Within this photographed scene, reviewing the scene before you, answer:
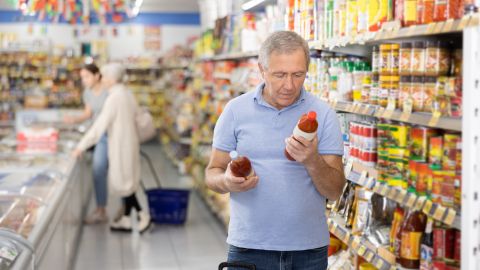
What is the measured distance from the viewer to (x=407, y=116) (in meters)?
2.85

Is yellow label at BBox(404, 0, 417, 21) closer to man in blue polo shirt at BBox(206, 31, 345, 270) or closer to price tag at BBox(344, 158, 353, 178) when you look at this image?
man in blue polo shirt at BBox(206, 31, 345, 270)

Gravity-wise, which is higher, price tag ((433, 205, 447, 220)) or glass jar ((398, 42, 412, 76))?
glass jar ((398, 42, 412, 76))

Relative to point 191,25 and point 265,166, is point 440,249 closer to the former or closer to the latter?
point 265,166

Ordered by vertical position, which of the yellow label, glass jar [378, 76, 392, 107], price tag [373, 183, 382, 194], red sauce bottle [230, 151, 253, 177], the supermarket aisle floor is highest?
the yellow label

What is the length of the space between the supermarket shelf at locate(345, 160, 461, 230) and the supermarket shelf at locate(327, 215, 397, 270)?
29 centimetres

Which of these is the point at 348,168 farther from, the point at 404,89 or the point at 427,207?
the point at 427,207

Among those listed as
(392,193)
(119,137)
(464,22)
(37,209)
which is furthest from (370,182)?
(119,137)

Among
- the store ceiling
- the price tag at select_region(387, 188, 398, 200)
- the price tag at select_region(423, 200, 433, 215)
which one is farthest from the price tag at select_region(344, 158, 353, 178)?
the store ceiling

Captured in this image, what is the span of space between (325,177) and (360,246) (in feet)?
3.77

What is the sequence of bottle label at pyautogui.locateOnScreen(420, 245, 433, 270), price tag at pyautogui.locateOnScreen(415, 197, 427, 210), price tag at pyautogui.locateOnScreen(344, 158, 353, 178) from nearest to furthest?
price tag at pyautogui.locateOnScreen(415, 197, 427, 210), bottle label at pyautogui.locateOnScreen(420, 245, 433, 270), price tag at pyautogui.locateOnScreen(344, 158, 353, 178)

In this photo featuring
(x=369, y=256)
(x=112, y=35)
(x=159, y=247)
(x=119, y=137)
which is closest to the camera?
(x=369, y=256)

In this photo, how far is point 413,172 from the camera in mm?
2934

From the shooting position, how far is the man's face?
2434mm

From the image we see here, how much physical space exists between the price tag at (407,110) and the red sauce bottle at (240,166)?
798 millimetres
